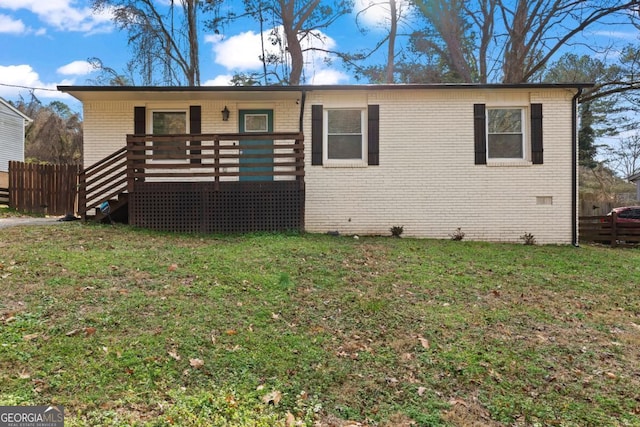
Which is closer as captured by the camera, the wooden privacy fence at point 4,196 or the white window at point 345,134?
the white window at point 345,134

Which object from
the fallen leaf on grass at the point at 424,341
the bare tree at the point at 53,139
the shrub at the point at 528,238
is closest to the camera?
the fallen leaf on grass at the point at 424,341

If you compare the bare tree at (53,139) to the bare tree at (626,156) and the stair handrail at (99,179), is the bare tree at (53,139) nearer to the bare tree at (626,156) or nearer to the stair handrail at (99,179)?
the stair handrail at (99,179)

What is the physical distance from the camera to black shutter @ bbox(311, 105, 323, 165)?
379 inches

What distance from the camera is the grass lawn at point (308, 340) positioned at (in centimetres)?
282

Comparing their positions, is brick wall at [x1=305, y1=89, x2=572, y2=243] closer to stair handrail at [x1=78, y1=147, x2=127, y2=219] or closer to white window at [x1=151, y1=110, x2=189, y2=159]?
white window at [x1=151, y1=110, x2=189, y2=159]

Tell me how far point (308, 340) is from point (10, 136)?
2358 centimetres

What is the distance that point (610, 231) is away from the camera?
1227 cm

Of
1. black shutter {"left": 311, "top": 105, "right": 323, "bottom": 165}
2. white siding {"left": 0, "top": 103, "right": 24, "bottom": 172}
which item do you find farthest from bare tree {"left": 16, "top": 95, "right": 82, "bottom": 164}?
black shutter {"left": 311, "top": 105, "right": 323, "bottom": 165}

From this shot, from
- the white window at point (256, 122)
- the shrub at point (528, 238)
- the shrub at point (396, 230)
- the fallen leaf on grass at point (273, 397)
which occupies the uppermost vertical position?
the white window at point (256, 122)

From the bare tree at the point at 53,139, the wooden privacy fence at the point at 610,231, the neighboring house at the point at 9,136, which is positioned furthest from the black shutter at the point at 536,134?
the bare tree at the point at 53,139

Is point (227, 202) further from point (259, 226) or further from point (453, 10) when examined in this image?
point (453, 10)

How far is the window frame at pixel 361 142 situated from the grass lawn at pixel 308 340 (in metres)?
3.73

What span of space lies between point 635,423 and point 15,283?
19.7 ft

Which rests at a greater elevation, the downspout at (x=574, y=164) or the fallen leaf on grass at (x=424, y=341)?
the downspout at (x=574, y=164)
